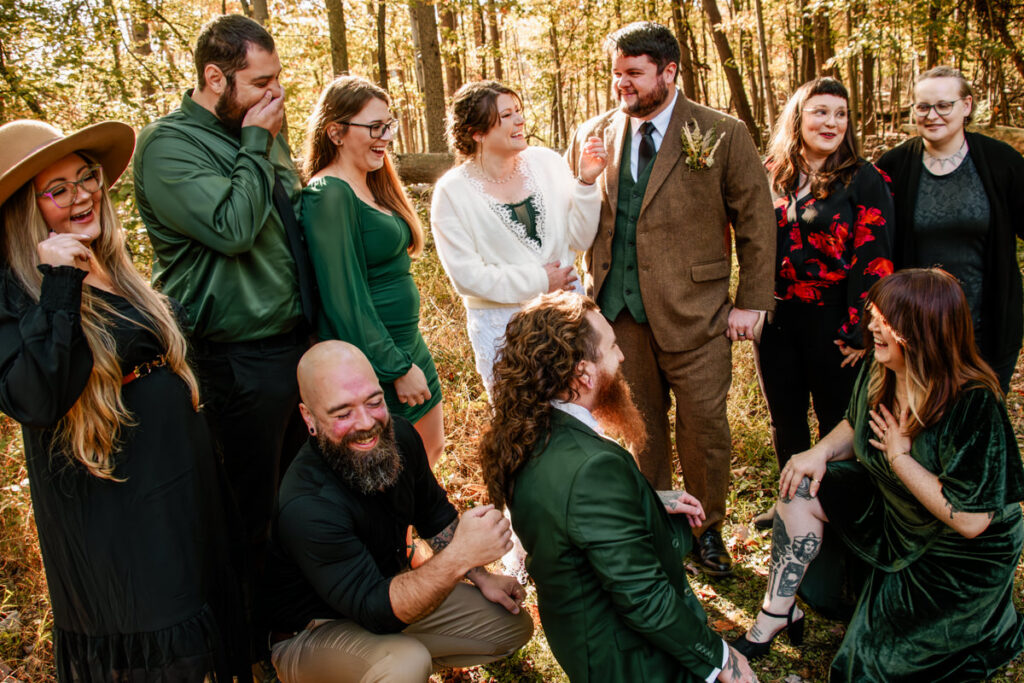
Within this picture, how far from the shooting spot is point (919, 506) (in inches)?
104

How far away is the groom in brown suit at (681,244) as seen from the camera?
3293 millimetres

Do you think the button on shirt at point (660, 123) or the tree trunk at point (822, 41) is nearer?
the button on shirt at point (660, 123)

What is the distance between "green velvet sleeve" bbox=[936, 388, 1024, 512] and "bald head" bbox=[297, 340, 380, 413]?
1970 mm

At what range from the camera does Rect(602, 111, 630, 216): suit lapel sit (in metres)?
3.43

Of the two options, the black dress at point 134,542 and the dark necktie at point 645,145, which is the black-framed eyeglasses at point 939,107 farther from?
the black dress at point 134,542

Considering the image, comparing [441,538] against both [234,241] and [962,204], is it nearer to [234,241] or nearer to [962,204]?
[234,241]

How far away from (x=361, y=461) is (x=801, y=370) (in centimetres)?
226

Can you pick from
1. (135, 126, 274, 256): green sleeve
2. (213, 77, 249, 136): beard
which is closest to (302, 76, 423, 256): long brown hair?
(213, 77, 249, 136): beard

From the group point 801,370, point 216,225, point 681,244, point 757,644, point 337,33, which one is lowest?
point 757,644

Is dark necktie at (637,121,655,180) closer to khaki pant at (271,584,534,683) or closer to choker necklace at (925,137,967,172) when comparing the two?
choker necklace at (925,137,967,172)

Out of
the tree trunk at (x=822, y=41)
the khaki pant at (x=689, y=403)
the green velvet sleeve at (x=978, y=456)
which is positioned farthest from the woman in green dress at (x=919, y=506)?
the tree trunk at (x=822, y=41)

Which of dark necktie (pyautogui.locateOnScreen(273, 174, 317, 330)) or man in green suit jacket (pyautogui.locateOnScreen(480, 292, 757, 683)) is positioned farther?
dark necktie (pyautogui.locateOnScreen(273, 174, 317, 330))

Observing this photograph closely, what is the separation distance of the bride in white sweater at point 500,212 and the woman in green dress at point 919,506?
4.34 feet

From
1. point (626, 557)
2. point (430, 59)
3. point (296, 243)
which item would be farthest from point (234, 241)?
point (430, 59)
